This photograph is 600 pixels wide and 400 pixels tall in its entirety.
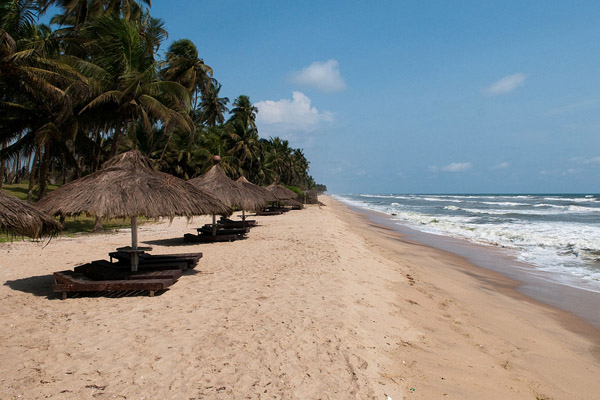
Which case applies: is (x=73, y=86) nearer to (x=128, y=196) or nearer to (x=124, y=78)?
(x=124, y=78)

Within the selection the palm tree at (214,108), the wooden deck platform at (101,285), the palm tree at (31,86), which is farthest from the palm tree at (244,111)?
the wooden deck platform at (101,285)

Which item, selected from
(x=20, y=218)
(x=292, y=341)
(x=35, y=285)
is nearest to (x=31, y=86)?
(x=35, y=285)

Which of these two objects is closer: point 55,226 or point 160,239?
point 55,226

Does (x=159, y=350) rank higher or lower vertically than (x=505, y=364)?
higher

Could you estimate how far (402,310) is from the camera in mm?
5324

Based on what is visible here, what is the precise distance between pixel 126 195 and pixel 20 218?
6.89 feet

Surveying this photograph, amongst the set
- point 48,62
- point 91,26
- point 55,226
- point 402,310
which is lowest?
point 402,310

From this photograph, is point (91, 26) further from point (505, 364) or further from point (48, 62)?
point (505, 364)

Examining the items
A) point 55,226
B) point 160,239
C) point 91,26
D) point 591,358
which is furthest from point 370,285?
point 91,26

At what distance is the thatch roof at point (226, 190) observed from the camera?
12.6 m

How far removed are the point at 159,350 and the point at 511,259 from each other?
11.0 metres

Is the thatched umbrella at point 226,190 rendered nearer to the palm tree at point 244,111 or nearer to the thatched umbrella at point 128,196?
the thatched umbrella at point 128,196

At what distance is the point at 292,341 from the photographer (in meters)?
3.95

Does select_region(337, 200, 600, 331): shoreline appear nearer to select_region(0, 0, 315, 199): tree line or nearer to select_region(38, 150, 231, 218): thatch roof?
select_region(38, 150, 231, 218): thatch roof
